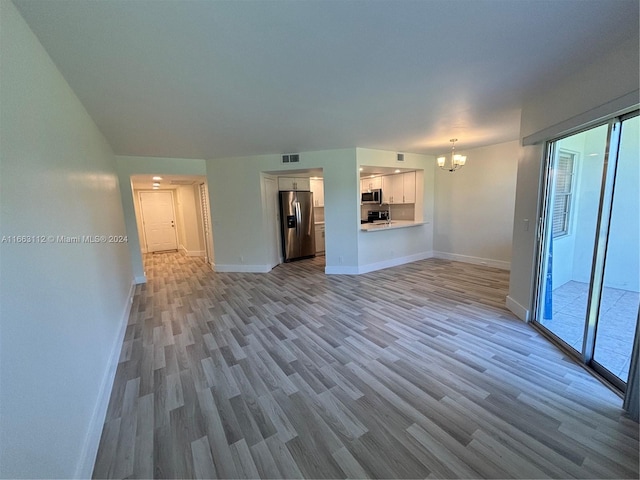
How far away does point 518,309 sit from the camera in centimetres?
316

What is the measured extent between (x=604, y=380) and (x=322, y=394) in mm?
2305

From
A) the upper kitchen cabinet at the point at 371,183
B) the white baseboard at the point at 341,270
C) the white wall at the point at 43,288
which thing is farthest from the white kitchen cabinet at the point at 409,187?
the white wall at the point at 43,288

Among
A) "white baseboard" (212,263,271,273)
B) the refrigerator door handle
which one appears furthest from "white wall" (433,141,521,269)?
"white baseboard" (212,263,271,273)

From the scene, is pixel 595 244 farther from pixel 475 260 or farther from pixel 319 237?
pixel 319 237

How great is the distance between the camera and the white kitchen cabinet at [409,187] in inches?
250

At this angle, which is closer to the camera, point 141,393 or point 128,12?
point 128,12

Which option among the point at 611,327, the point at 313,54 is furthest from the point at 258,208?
the point at 611,327

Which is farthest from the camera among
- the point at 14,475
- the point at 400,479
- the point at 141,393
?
the point at 141,393

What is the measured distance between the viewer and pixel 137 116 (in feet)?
9.46

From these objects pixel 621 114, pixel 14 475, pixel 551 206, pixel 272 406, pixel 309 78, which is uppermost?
pixel 309 78

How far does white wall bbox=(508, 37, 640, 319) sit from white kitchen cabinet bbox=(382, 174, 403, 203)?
3534mm

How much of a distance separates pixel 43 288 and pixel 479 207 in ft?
22.1

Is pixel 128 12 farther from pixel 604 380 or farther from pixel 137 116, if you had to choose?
pixel 604 380

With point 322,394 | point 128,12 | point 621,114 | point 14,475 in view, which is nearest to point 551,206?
point 621,114
